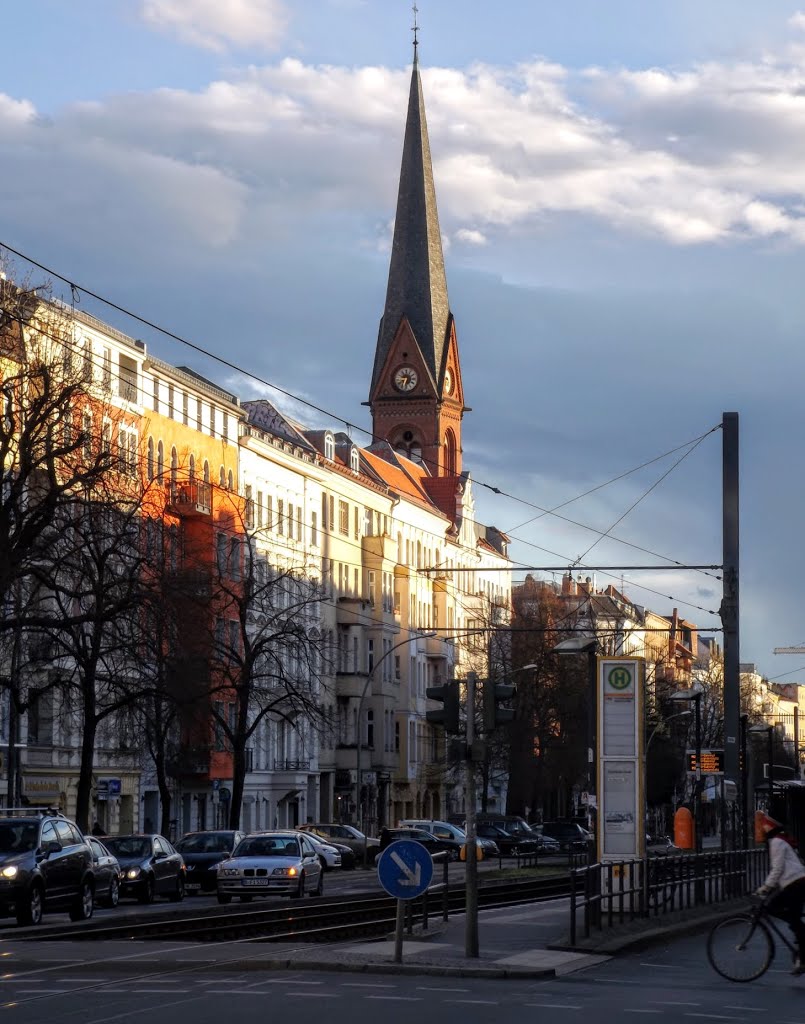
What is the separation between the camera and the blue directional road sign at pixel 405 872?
20.3 m

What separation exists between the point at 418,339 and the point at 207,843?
306 ft

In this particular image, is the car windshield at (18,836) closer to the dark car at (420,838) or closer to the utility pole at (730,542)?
the utility pole at (730,542)

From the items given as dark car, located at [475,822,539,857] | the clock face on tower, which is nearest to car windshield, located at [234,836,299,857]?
dark car, located at [475,822,539,857]

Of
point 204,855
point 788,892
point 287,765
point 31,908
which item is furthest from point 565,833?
point 788,892

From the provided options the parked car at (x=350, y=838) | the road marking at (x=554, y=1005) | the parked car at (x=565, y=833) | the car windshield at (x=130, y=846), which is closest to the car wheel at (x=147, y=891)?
the car windshield at (x=130, y=846)

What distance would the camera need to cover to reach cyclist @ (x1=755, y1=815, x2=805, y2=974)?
19672 mm

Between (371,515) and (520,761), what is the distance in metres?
18.9

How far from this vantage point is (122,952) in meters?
22.3

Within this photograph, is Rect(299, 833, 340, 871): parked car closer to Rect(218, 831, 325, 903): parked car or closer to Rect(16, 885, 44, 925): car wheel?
Rect(218, 831, 325, 903): parked car

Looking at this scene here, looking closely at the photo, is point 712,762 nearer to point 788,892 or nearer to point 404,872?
point 788,892

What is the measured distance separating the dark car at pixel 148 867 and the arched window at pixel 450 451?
103 meters

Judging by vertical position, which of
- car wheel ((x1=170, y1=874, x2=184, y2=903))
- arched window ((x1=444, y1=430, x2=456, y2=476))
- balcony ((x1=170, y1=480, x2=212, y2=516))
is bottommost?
car wheel ((x1=170, y1=874, x2=184, y2=903))

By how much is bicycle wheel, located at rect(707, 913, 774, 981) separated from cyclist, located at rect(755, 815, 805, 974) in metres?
0.25

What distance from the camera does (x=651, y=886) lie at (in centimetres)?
2850
